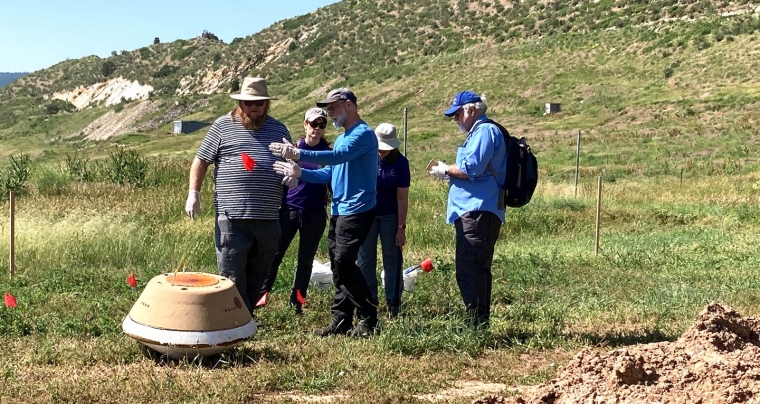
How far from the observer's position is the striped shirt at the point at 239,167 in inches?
217

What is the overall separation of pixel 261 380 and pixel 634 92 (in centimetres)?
3631

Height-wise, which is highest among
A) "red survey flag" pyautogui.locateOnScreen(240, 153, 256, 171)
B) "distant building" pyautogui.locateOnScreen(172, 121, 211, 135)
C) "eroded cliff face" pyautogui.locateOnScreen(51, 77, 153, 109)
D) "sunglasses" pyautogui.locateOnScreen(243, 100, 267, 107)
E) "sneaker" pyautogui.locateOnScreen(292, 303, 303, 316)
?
"eroded cliff face" pyautogui.locateOnScreen(51, 77, 153, 109)

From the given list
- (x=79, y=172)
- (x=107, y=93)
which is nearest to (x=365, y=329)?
(x=79, y=172)

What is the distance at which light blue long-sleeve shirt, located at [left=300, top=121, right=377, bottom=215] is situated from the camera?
18.2 ft

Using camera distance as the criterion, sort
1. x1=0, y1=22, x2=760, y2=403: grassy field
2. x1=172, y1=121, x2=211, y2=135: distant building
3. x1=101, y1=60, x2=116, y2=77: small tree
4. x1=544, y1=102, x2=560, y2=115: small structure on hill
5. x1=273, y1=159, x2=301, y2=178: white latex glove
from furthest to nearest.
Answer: x1=101, y1=60, x2=116, y2=77: small tree < x1=172, y1=121, x2=211, y2=135: distant building < x1=544, y1=102, x2=560, y2=115: small structure on hill < x1=273, y1=159, x2=301, y2=178: white latex glove < x1=0, y1=22, x2=760, y2=403: grassy field

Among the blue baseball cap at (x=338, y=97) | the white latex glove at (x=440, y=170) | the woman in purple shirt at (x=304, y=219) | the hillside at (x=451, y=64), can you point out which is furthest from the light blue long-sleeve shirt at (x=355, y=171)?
the hillside at (x=451, y=64)

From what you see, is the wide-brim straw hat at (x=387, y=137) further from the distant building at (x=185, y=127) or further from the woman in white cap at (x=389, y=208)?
the distant building at (x=185, y=127)

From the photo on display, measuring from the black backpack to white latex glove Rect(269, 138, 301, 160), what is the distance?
4.19 feet

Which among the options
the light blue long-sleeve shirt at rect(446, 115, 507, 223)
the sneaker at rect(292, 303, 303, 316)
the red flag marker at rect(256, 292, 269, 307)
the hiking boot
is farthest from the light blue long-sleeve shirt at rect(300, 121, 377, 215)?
the red flag marker at rect(256, 292, 269, 307)

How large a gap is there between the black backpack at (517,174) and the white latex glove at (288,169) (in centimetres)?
128

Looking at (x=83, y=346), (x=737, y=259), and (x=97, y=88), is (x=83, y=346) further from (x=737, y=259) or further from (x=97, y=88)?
(x=97, y=88)

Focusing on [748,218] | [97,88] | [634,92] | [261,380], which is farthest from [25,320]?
[97,88]

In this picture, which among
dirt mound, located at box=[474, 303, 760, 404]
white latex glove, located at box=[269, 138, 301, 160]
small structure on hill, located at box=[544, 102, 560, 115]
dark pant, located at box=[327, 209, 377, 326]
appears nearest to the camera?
dirt mound, located at box=[474, 303, 760, 404]

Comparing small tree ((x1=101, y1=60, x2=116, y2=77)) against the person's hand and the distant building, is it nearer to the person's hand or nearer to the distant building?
the distant building
